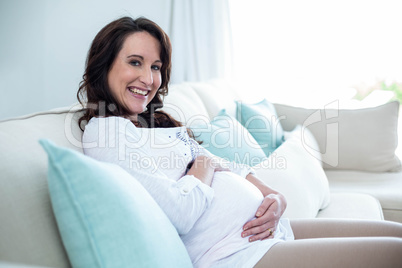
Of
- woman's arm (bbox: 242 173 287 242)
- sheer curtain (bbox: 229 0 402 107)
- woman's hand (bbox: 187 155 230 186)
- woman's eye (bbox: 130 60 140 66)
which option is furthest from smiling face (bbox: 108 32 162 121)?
sheer curtain (bbox: 229 0 402 107)

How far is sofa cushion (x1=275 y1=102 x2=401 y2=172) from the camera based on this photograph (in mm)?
2400

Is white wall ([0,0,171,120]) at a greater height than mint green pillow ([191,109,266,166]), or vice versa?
white wall ([0,0,171,120])

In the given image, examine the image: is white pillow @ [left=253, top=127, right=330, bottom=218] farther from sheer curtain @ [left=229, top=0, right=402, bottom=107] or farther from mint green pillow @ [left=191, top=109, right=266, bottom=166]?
sheer curtain @ [left=229, top=0, right=402, bottom=107]

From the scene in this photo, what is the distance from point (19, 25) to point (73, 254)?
1.14 metres

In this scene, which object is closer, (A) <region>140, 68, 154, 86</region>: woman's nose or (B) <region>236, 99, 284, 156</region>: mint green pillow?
(A) <region>140, 68, 154, 86</region>: woman's nose

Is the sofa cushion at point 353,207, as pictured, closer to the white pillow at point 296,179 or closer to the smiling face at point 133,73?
the white pillow at point 296,179

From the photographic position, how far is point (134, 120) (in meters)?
1.30

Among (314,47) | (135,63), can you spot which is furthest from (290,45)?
(135,63)

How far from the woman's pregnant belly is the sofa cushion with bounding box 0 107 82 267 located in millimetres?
359

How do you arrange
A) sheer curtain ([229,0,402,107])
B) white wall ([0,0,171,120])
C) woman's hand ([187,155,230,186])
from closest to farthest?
1. woman's hand ([187,155,230,186])
2. white wall ([0,0,171,120])
3. sheer curtain ([229,0,402,107])

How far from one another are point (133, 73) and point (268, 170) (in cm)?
72

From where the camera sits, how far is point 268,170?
1.61 metres

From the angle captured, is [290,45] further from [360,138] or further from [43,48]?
[43,48]

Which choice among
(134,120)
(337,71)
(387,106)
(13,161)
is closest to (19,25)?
(134,120)
